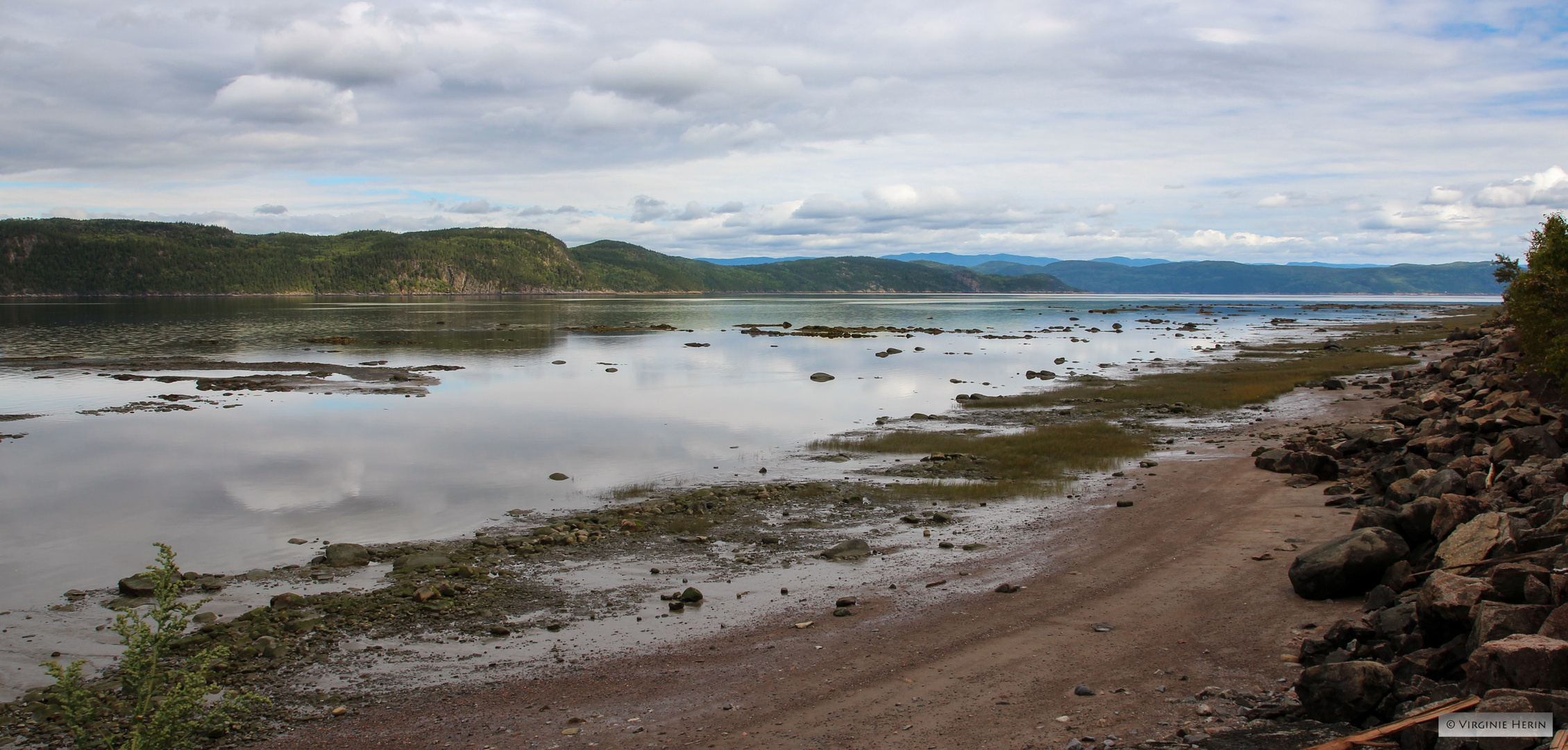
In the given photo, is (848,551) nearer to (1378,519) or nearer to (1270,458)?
(1378,519)

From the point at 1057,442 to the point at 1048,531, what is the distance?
9344mm

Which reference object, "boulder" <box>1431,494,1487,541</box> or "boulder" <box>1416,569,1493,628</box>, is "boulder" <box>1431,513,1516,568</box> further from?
"boulder" <box>1416,569,1493,628</box>

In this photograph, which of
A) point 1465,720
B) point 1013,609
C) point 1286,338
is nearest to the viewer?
point 1465,720

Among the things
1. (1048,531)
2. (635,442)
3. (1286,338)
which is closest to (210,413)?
(635,442)

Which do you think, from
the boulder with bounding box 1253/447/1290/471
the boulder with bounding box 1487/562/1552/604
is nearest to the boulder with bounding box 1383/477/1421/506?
the boulder with bounding box 1253/447/1290/471

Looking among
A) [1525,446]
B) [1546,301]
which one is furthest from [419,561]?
[1546,301]

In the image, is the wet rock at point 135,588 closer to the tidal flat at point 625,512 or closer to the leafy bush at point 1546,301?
the tidal flat at point 625,512

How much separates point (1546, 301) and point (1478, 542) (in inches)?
634

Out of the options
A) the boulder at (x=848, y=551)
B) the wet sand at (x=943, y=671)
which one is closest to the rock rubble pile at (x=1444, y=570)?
the wet sand at (x=943, y=671)

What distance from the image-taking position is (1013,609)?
37.1 ft

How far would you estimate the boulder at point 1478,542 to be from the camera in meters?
9.04

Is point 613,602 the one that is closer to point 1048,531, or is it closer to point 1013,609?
point 1013,609

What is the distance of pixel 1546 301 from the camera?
20516 millimetres

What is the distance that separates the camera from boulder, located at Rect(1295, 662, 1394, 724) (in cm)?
696
